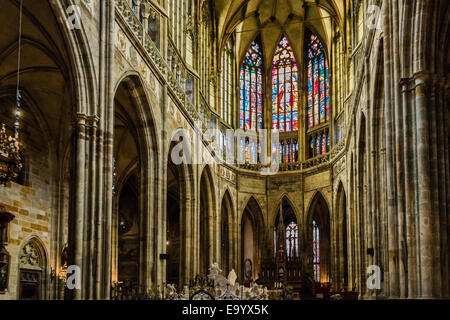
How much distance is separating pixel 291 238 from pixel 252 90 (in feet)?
34.5

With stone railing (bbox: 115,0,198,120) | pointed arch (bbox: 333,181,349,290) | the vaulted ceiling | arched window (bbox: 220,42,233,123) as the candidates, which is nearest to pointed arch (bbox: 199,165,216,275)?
stone railing (bbox: 115,0,198,120)

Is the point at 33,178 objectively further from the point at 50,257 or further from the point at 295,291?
the point at 295,291

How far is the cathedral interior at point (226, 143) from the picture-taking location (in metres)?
14.7

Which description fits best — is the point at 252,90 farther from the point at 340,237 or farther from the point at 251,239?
the point at 340,237

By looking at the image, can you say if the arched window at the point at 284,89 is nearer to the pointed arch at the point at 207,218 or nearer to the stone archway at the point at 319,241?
the stone archway at the point at 319,241

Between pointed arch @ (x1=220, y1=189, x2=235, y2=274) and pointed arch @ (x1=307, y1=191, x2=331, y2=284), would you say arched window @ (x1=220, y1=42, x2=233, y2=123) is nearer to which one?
pointed arch @ (x1=220, y1=189, x2=235, y2=274)

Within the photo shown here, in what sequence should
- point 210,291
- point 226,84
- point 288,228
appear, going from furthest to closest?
point 288,228, point 226,84, point 210,291

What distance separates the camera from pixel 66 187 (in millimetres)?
23188

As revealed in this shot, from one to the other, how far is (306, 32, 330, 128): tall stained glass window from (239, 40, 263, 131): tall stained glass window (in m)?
3.27

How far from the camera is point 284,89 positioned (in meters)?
41.2

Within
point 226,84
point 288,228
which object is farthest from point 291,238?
point 226,84

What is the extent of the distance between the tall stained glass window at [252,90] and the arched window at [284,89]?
0.94m
